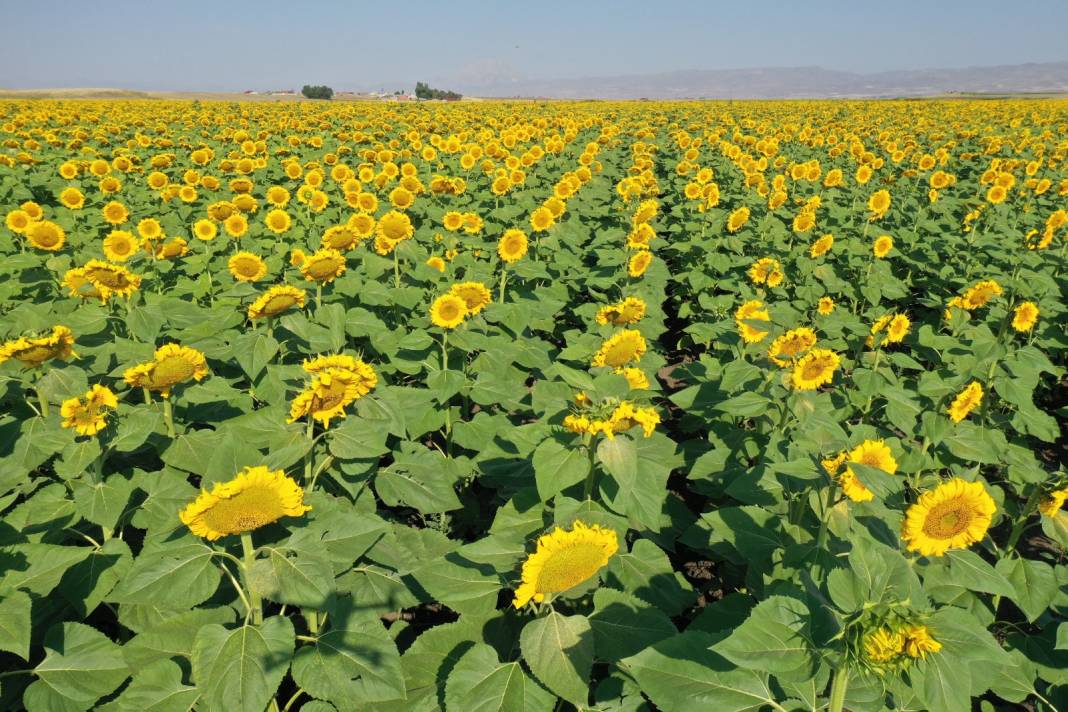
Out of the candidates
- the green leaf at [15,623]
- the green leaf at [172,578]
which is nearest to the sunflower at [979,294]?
the green leaf at [172,578]

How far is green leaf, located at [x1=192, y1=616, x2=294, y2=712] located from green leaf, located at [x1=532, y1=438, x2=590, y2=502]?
3.50 feet

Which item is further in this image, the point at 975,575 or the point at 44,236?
the point at 44,236

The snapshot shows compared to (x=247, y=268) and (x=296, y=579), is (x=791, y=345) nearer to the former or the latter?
(x=296, y=579)

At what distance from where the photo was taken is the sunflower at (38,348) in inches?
110

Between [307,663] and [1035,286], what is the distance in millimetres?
8371

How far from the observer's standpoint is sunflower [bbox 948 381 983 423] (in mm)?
3990

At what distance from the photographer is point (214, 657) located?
1.95 meters

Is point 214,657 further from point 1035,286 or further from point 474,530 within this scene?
point 1035,286

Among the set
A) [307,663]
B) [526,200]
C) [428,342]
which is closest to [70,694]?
[307,663]

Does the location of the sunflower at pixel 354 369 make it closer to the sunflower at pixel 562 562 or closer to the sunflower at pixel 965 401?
the sunflower at pixel 562 562

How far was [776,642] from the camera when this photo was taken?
61.4 inches

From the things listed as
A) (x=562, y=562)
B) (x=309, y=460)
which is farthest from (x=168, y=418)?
(x=562, y=562)

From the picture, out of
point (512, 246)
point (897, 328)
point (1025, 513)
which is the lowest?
point (1025, 513)

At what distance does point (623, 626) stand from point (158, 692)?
5.54 feet
